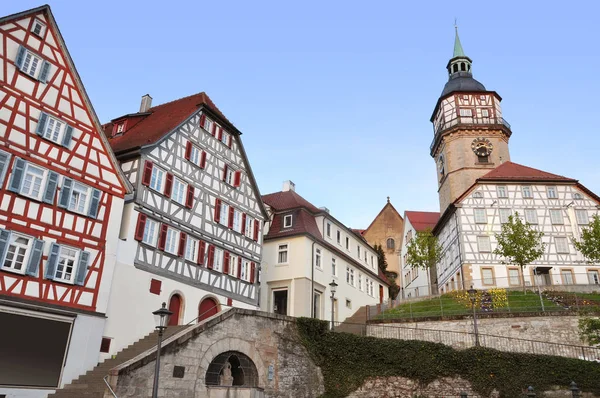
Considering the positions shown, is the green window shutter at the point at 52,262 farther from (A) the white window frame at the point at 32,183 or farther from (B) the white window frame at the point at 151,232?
(B) the white window frame at the point at 151,232

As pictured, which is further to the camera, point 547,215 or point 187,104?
point 547,215

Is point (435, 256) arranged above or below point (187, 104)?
below

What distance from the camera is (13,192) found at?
17.6m

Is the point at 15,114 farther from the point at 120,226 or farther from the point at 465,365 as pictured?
the point at 465,365

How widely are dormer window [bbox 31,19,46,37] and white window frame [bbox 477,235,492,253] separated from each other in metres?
32.2

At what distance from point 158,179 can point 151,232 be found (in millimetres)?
2635

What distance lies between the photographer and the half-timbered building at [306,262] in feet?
108

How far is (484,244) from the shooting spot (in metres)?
39.8

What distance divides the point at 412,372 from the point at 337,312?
1384cm

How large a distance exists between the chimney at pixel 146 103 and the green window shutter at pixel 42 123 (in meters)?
12.5

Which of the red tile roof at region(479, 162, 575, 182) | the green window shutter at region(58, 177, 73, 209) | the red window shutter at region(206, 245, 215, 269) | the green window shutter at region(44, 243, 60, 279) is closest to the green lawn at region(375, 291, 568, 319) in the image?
the red window shutter at region(206, 245, 215, 269)

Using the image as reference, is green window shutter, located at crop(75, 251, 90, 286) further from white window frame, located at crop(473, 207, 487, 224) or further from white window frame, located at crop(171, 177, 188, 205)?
white window frame, located at crop(473, 207, 487, 224)

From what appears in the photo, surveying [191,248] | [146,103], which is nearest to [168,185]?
[191,248]

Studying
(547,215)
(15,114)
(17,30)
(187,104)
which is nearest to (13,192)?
(15,114)
